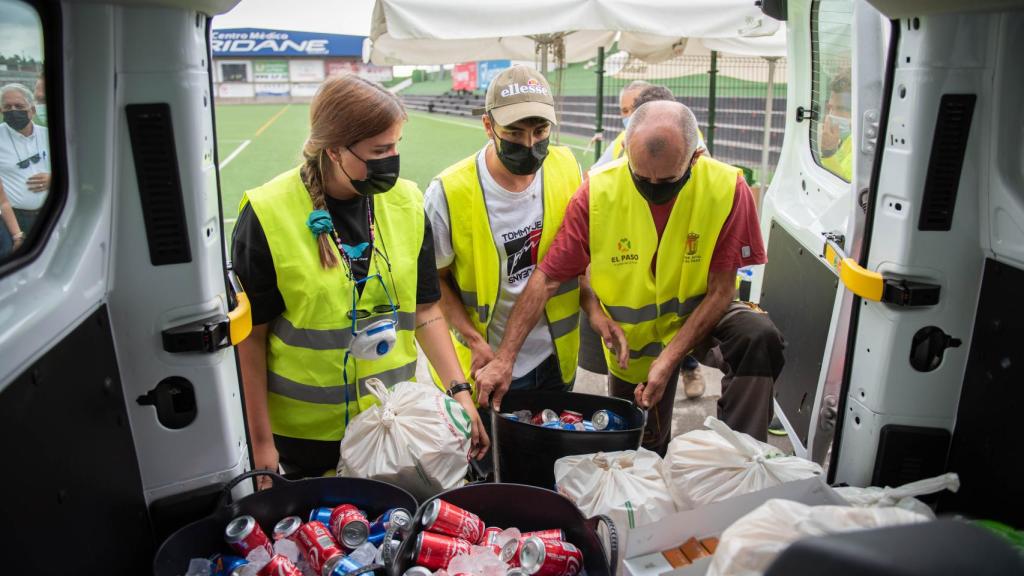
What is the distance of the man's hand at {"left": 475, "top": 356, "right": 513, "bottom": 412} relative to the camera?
2.72 m

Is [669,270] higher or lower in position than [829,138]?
lower

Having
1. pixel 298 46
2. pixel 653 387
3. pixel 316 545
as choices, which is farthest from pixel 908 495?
pixel 298 46

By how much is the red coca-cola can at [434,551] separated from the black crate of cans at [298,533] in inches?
3.8

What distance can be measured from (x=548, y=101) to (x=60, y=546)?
7.33 feet

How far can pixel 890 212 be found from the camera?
1.95m

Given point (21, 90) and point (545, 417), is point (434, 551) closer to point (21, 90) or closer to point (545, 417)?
point (545, 417)

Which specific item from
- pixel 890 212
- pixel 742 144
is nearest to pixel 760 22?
pixel 890 212

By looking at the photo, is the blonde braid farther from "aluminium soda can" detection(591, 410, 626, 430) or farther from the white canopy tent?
the white canopy tent

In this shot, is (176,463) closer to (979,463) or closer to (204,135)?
(204,135)

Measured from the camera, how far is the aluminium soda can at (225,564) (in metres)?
1.84

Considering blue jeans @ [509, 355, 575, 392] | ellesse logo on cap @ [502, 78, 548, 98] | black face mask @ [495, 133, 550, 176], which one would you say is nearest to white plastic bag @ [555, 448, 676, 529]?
blue jeans @ [509, 355, 575, 392]

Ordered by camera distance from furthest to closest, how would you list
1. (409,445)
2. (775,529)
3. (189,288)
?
(409,445)
(189,288)
(775,529)

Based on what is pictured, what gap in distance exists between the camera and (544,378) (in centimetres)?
322

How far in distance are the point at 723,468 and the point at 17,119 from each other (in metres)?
1.97
